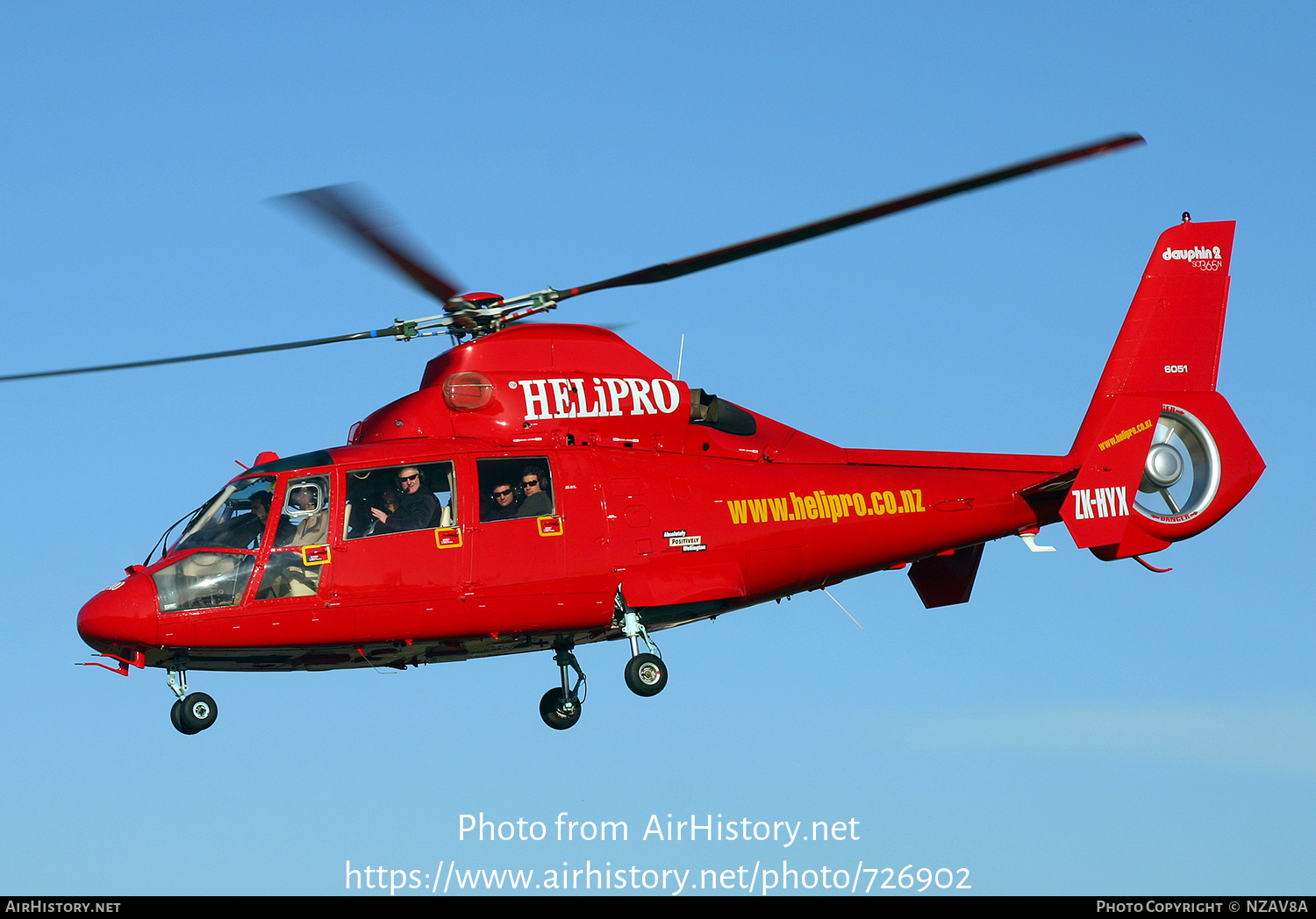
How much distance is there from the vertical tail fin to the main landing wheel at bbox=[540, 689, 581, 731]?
7176 millimetres

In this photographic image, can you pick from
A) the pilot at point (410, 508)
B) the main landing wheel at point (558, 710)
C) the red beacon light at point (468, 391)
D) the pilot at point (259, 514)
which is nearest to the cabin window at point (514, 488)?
the pilot at point (410, 508)

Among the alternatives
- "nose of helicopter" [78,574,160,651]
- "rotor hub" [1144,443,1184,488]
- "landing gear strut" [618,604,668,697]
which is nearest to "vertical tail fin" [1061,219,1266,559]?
"rotor hub" [1144,443,1184,488]

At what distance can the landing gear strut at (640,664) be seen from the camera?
19781 mm

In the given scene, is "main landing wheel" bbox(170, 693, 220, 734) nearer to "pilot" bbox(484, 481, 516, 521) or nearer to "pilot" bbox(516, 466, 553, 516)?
"pilot" bbox(484, 481, 516, 521)

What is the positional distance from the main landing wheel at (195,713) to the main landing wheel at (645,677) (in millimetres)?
4898

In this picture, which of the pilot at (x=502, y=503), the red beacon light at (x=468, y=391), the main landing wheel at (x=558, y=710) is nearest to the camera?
the pilot at (x=502, y=503)

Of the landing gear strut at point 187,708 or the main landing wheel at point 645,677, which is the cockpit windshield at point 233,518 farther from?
the main landing wheel at point 645,677

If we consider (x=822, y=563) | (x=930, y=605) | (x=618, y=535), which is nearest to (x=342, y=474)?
(x=618, y=535)

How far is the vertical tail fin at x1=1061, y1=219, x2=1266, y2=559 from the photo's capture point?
22.7m

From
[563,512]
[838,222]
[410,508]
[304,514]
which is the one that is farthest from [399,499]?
[838,222]

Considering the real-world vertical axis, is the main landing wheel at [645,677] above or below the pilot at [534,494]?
below
